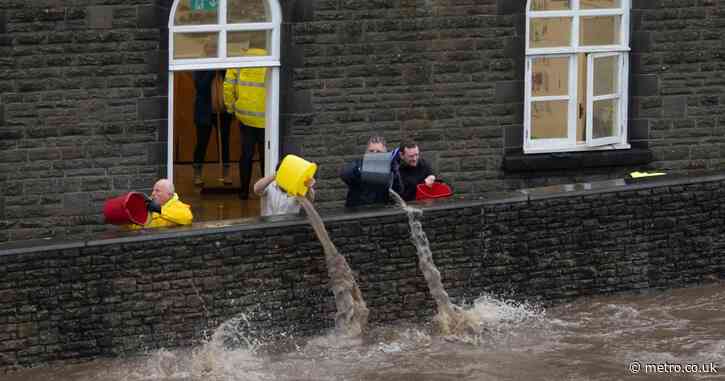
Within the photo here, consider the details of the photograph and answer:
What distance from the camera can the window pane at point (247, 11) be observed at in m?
17.2

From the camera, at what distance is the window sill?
18281 millimetres

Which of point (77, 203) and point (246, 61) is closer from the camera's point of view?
point (77, 203)

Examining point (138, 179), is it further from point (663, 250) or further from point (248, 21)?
point (663, 250)

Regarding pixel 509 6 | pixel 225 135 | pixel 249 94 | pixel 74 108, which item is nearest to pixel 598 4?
pixel 509 6

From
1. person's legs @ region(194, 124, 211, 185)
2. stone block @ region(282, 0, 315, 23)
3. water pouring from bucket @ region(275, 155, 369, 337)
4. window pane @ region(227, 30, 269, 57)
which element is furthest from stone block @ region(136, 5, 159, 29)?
person's legs @ region(194, 124, 211, 185)

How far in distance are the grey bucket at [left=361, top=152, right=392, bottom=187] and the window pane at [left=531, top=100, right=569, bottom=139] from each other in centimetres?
335

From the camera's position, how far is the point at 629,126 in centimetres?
1889

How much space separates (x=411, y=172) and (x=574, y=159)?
10.2ft

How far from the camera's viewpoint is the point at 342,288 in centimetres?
1472

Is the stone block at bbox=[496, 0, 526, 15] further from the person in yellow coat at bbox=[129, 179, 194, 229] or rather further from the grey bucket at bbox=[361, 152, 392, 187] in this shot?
the person in yellow coat at bbox=[129, 179, 194, 229]

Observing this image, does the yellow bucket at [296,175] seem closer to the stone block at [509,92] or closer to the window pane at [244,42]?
the window pane at [244,42]

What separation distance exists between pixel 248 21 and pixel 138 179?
188 cm

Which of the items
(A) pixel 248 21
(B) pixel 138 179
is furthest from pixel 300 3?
(B) pixel 138 179

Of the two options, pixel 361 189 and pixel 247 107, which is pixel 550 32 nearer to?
pixel 247 107
